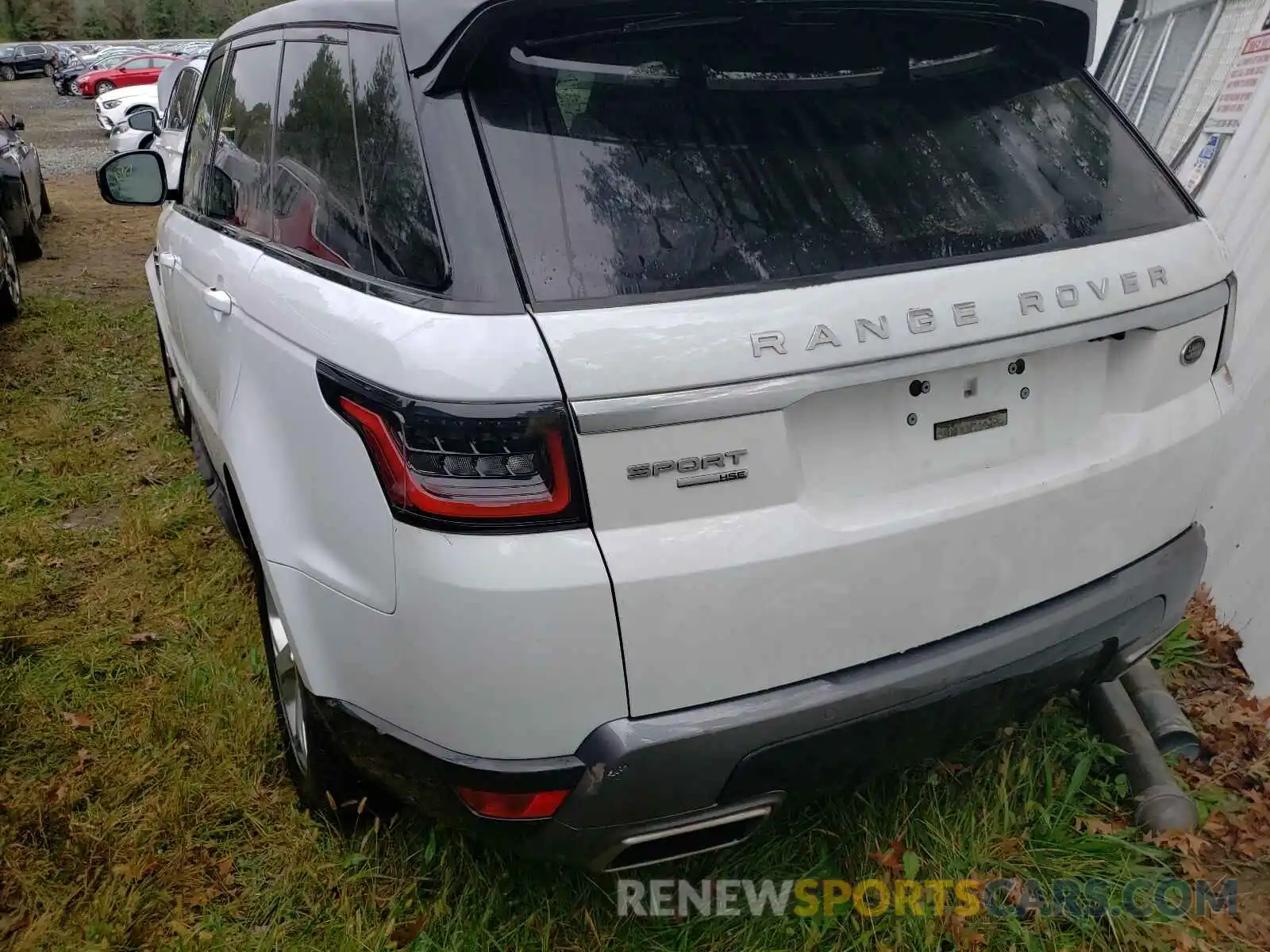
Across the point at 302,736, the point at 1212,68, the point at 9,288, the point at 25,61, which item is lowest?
the point at 25,61

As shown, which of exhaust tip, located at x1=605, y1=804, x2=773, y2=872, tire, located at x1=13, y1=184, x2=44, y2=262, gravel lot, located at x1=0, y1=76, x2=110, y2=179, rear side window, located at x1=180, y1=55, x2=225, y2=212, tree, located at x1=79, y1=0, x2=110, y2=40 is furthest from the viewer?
tree, located at x1=79, y1=0, x2=110, y2=40

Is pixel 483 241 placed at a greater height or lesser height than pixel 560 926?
greater

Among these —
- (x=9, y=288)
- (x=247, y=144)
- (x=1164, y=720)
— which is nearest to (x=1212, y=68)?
(x=1164, y=720)

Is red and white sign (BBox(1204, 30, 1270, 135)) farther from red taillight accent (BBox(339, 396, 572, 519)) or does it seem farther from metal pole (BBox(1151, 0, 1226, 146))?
red taillight accent (BBox(339, 396, 572, 519))

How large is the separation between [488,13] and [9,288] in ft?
21.3

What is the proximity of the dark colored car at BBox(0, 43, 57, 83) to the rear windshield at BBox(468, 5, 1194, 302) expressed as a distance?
48050 millimetres

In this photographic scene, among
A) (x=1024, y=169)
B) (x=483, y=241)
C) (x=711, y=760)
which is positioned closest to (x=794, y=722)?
(x=711, y=760)

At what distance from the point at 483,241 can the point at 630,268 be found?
24cm

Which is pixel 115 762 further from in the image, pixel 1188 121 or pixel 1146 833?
pixel 1188 121

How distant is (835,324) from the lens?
61.0 inches

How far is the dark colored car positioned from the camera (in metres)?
39.8

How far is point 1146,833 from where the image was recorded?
7.45ft

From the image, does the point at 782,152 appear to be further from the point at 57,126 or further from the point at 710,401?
the point at 57,126

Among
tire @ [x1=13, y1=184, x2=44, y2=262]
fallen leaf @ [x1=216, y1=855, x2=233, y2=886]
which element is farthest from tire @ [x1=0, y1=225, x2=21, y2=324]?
fallen leaf @ [x1=216, y1=855, x2=233, y2=886]
